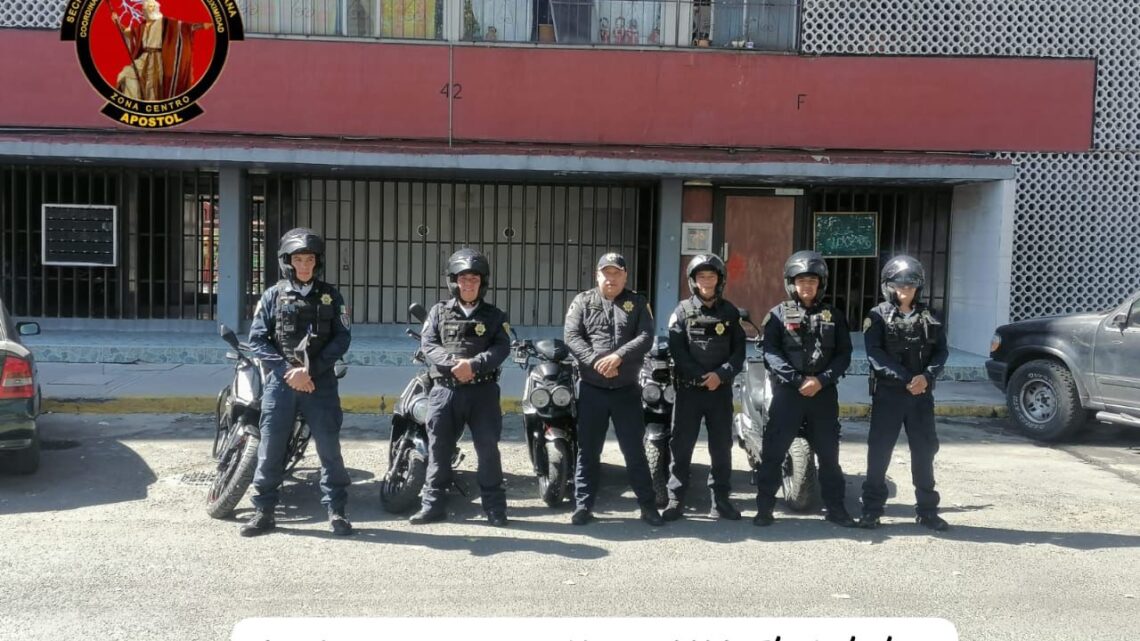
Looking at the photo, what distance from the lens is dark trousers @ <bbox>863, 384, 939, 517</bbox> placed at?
19.9ft

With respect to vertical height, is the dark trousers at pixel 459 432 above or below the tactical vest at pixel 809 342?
below

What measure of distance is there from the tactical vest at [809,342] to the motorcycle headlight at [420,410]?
237 cm

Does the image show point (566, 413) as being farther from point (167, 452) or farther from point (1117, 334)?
point (1117, 334)

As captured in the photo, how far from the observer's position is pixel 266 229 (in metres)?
13.8

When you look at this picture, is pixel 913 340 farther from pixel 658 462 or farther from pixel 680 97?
pixel 680 97

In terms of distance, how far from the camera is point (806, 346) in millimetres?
6102

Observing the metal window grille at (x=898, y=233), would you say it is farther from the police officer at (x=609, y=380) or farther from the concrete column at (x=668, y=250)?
the police officer at (x=609, y=380)

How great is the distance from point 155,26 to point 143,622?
34.3 feet

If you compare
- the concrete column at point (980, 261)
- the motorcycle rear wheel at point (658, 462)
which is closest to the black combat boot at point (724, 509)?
the motorcycle rear wheel at point (658, 462)

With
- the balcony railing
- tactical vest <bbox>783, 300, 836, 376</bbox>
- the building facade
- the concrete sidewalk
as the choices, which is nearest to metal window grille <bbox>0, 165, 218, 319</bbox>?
the building facade

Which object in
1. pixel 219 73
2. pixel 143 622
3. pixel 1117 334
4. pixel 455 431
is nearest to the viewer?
pixel 143 622

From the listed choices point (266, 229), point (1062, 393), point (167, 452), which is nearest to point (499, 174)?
point (266, 229)

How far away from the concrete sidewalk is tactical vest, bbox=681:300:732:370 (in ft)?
13.7

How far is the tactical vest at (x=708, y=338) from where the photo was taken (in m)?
6.18
